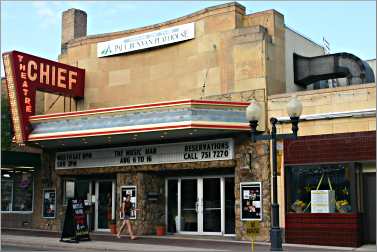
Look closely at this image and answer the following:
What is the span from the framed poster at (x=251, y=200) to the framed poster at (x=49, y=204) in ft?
34.2

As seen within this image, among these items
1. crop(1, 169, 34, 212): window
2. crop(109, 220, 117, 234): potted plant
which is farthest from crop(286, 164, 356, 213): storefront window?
crop(1, 169, 34, 212): window

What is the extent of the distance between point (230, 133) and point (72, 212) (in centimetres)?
670

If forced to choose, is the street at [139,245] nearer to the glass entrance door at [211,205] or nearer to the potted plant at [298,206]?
the potted plant at [298,206]

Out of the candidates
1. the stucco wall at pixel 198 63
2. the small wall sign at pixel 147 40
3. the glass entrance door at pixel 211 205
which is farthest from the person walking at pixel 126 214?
the small wall sign at pixel 147 40

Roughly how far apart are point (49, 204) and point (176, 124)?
34.1ft

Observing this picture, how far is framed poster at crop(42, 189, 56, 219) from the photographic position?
26711 millimetres

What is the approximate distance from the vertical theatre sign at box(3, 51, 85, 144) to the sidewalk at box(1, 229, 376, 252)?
15.9 feet

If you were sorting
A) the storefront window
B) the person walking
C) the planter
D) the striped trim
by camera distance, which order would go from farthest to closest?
the planter < the person walking < the striped trim < the storefront window

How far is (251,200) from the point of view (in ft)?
67.9

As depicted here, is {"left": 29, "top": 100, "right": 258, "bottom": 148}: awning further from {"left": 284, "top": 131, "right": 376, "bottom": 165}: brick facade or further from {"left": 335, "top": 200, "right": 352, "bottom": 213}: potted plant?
{"left": 335, "top": 200, "right": 352, "bottom": 213}: potted plant

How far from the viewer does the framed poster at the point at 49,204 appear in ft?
87.6

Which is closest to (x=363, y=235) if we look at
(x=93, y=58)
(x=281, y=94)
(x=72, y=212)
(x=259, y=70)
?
(x=281, y=94)

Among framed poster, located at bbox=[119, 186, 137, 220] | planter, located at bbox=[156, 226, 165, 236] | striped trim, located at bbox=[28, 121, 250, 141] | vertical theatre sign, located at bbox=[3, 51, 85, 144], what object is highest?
vertical theatre sign, located at bbox=[3, 51, 85, 144]

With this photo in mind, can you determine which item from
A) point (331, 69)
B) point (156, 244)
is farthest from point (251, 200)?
point (331, 69)
